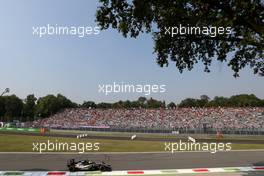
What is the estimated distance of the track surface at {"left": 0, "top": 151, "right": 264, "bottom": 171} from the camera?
24703 mm

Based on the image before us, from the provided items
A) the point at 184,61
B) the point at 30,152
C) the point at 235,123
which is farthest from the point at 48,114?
the point at 184,61

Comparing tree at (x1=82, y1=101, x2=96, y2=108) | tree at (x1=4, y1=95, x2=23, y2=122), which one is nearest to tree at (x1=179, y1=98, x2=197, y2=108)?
tree at (x1=82, y1=101, x2=96, y2=108)

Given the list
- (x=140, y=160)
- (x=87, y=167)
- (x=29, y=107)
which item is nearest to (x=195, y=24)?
(x=87, y=167)

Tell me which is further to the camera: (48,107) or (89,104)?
(89,104)

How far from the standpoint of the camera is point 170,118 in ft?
252

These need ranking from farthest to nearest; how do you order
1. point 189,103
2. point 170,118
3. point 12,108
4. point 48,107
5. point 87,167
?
point 12,108, point 189,103, point 48,107, point 170,118, point 87,167

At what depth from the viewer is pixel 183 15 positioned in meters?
12.7

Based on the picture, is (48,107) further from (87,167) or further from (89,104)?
(87,167)

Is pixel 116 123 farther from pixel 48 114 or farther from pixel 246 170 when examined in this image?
pixel 246 170

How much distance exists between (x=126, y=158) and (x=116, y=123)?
50.2 m

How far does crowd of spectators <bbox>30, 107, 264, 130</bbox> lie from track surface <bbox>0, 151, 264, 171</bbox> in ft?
112

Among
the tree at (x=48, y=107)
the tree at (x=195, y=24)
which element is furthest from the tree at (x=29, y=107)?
the tree at (x=195, y=24)

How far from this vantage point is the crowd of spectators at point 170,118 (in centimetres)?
6975

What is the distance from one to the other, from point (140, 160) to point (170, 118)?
1946 inches
